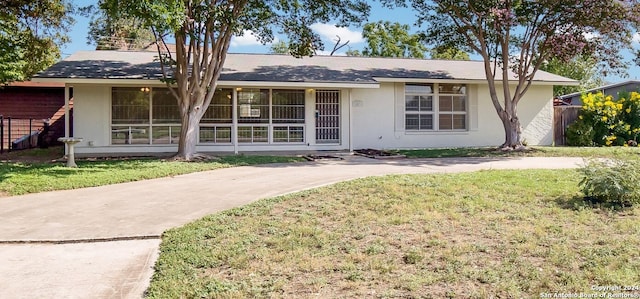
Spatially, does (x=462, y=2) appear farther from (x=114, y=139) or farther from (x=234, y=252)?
(x=234, y=252)

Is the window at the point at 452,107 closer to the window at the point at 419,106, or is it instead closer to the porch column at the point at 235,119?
the window at the point at 419,106

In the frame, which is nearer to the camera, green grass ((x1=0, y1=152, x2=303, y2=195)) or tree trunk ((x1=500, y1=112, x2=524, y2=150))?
green grass ((x1=0, y1=152, x2=303, y2=195))

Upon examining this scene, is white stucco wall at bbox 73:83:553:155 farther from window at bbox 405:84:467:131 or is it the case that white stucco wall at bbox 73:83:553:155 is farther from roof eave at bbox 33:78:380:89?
roof eave at bbox 33:78:380:89

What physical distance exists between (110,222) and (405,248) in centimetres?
395

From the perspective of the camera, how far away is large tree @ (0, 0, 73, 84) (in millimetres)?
15195

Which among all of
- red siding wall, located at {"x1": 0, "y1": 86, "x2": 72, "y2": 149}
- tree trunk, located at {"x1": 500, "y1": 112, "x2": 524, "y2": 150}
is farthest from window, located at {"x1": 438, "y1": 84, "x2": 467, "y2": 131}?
red siding wall, located at {"x1": 0, "y1": 86, "x2": 72, "y2": 149}

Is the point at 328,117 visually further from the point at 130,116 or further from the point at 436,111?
the point at 130,116

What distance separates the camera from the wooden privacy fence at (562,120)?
19797 mm

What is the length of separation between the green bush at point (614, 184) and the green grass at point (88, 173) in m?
8.15

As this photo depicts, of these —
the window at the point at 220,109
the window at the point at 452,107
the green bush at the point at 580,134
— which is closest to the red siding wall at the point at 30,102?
the window at the point at 220,109

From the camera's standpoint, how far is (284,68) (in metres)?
17.4

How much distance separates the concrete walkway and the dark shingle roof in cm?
565

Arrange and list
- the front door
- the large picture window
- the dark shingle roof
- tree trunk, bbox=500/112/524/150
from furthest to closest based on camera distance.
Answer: the front door
tree trunk, bbox=500/112/524/150
the large picture window
the dark shingle roof

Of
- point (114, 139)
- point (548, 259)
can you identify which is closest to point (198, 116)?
point (114, 139)
